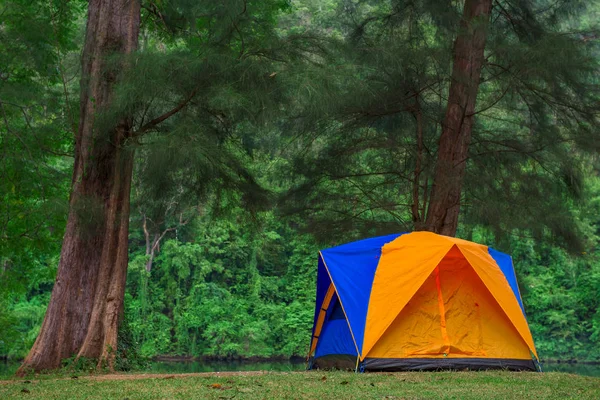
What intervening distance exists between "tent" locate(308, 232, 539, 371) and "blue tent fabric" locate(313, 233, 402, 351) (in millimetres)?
11

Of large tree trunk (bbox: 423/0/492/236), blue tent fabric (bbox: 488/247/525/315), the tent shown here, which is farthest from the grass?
large tree trunk (bbox: 423/0/492/236)

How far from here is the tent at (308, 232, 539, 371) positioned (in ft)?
27.6

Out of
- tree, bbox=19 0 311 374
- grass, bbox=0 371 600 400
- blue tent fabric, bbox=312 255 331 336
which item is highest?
tree, bbox=19 0 311 374

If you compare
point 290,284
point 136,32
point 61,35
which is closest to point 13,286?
point 61,35

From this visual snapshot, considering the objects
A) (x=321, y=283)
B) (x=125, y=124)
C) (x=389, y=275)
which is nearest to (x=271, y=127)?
(x=125, y=124)

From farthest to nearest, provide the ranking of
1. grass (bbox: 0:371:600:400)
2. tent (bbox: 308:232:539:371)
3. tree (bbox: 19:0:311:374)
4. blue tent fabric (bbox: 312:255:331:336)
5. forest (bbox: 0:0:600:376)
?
blue tent fabric (bbox: 312:255:331:336) < tent (bbox: 308:232:539:371) < forest (bbox: 0:0:600:376) < tree (bbox: 19:0:311:374) < grass (bbox: 0:371:600:400)

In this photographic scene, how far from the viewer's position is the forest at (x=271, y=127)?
8.28m

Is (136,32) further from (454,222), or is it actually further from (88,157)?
(454,222)

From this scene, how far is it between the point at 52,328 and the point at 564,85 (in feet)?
24.6

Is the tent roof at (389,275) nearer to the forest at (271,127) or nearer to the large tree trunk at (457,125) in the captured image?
the large tree trunk at (457,125)

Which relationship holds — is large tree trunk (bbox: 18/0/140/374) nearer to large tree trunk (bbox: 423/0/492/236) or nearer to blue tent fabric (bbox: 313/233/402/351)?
blue tent fabric (bbox: 313/233/402/351)

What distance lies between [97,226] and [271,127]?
2527 millimetres

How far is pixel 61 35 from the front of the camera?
33.9ft

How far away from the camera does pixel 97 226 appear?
859 cm
